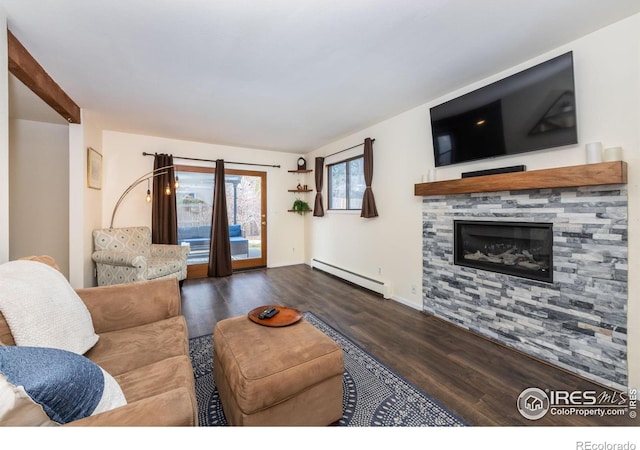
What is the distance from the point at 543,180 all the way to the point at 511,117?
→ 0.61 metres

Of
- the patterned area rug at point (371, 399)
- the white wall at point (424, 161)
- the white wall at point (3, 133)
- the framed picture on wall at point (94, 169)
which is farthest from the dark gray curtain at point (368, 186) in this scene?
the framed picture on wall at point (94, 169)

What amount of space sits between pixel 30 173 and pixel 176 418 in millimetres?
4377

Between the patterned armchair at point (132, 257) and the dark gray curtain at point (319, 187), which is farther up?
the dark gray curtain at point (319, 187)

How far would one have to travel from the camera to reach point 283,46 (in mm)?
1963

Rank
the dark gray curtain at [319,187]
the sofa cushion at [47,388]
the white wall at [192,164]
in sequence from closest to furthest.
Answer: the sofa cushion at [47,388]
the white wall at [192,164]
the dark gray curtain at [319,187]

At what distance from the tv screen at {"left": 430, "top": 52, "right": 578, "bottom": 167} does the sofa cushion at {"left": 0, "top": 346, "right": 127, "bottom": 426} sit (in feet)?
9.70

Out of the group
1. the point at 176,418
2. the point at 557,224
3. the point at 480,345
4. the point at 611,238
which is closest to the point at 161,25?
the point at 176,418

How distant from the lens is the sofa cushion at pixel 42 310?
1.08 m

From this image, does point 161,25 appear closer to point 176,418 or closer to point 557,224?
point 176,418

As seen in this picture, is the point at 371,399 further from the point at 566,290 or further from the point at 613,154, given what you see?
the point at 613,154

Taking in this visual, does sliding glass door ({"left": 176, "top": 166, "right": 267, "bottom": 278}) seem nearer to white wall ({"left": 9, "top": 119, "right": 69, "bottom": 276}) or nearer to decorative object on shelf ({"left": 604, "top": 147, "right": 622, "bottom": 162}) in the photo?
white wall ({"left": 9, "top": 119, "right": 69, "bottom": 276})

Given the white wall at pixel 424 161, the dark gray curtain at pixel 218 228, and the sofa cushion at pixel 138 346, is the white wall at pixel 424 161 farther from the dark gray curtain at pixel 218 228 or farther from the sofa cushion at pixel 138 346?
the sofa cushion at pixel 138 346

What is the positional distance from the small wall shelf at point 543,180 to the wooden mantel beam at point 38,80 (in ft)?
11.9

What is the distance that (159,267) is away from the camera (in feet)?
11.0
